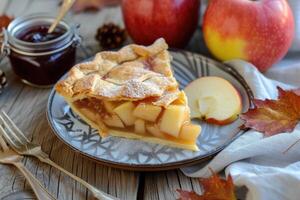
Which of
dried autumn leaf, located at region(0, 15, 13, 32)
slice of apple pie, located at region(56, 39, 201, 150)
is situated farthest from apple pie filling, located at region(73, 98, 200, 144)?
dried autumn leaf, located at region(0, 15, 13, 32)

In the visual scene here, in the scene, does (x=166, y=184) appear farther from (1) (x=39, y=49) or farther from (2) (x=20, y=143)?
(1) (x=39, y=49)

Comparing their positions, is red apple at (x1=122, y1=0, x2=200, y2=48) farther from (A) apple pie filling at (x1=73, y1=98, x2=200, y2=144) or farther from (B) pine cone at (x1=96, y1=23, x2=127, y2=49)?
(A) apple pie filling at (x1=73, y1=98, x2=200, y2=144)

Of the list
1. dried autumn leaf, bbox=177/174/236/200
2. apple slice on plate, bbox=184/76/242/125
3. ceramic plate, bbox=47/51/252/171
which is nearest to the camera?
dried autumn leaf, bbox=177/174/236/200

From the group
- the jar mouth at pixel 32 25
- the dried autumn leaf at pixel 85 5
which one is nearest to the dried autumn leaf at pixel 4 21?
the jar mouth at pixel 32 25

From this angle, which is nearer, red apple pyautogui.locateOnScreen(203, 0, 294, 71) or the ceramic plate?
the ceramic plate

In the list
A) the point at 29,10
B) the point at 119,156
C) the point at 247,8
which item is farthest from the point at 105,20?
the point at 119,156

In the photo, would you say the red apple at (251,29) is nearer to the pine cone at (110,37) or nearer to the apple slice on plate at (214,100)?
the apple slice on plate at (214,100)

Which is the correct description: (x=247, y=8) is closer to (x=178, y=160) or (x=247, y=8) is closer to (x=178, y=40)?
(x=178, y=40)
